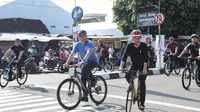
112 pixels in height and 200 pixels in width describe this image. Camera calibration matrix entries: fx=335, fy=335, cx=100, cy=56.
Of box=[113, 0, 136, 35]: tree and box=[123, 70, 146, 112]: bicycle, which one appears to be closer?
box=[123, 70, 146, 112]: bicycle

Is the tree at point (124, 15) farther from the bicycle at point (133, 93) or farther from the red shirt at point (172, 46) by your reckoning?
the bicycle at point (133, 93)

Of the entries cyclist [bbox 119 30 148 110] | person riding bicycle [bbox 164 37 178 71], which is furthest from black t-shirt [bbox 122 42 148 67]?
person riding bicycle [bbox 164 37 178 71]

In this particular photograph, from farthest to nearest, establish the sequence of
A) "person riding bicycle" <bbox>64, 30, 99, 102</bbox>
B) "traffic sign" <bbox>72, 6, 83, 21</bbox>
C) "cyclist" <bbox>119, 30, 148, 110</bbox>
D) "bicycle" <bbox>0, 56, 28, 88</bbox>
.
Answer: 1. "traffic sign" <bbox>72, 6, 83, 21</bbox>
2. "bicycle" <bbox>0, 56, 28, 88</bbox>
3. "person riding bicycle" <bbox>64, 30, 99, 102</bbox>
4. "cyclist" <bbox>119, 30, 148, 110</bbox>

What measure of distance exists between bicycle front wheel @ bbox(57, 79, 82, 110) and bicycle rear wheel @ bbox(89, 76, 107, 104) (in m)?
0.49

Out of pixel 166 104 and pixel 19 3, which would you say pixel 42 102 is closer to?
pixel 166 104

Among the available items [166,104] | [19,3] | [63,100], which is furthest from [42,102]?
[19,3]

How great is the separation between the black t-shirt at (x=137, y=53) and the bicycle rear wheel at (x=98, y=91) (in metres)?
1.41

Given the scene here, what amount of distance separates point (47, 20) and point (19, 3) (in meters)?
4.76

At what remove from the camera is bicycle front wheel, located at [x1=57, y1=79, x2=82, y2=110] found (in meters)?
7.70

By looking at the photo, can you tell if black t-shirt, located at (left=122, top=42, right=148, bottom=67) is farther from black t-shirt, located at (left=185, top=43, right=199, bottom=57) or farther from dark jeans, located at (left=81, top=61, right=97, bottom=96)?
black t-shirt, located at (left=185, top=43, right=199, bottom=57)

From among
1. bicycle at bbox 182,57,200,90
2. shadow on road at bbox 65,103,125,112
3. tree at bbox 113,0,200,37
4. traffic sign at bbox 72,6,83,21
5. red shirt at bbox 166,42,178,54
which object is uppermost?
tree at bbox 113,0,200,37

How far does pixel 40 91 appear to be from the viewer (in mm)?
10914

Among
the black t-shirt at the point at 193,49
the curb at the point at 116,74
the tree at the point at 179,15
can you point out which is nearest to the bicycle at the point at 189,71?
the black t-shirt at the point at 193,49

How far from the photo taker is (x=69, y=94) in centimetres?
785
